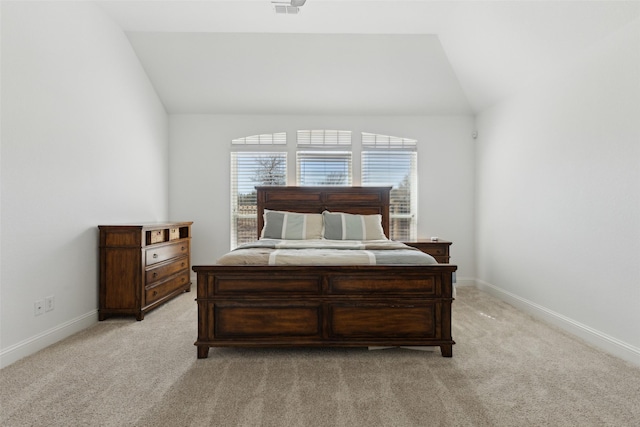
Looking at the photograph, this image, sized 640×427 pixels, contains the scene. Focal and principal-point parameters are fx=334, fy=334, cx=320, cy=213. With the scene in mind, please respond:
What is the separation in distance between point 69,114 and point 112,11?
1.33 meters

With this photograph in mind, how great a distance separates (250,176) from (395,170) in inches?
84.7

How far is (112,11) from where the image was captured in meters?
3.46

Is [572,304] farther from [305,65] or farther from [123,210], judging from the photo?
[123,210]

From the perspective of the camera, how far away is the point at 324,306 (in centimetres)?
245

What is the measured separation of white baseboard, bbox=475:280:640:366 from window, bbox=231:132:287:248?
3323mm

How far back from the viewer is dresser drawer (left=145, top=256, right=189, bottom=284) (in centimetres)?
350

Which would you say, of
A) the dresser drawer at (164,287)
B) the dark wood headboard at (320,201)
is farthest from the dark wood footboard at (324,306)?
the dark wood headboard at (320,201)

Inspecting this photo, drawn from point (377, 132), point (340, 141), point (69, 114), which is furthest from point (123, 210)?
point (377, 132)

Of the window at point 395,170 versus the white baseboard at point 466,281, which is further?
the window at point 395,170

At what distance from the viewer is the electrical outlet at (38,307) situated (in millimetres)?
2582

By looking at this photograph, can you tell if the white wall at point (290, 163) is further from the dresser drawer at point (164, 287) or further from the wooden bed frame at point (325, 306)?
the wooden bed frame at point (325, 306)

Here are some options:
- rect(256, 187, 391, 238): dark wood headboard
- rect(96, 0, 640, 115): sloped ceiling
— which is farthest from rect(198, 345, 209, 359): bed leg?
rect(96, 0, 640, 115): sloped ceiling

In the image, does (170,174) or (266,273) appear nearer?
(266,273)

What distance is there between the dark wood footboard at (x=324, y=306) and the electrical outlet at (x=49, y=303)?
1350 mm
